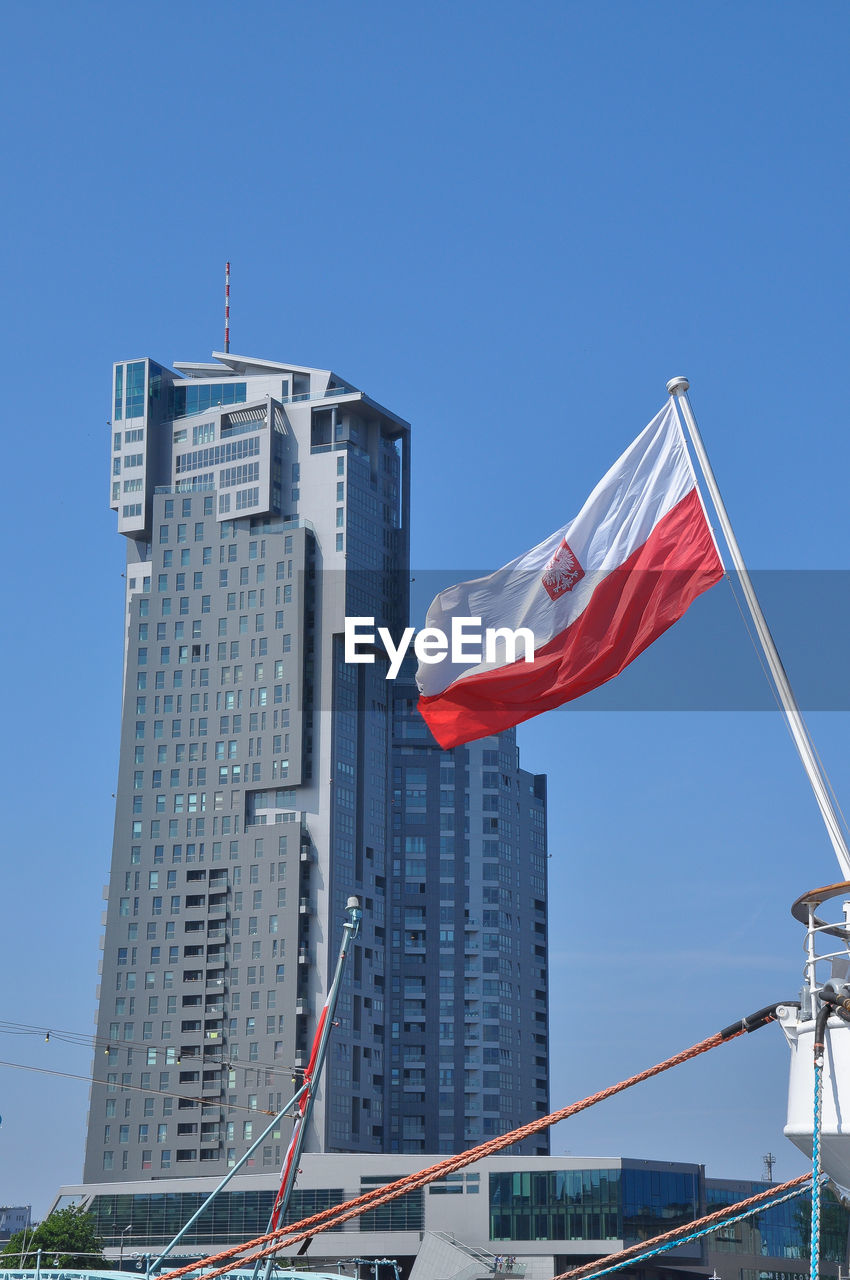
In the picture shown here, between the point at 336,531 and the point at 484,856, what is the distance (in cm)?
3319

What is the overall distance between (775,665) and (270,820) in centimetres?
10603

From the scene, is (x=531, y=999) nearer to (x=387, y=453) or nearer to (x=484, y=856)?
(x=484, y=856)

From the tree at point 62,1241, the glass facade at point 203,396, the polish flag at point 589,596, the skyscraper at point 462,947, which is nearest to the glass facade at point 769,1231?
the skyscraper at point 462,947

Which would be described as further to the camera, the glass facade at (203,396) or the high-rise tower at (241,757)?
the glass facade at (203,396)

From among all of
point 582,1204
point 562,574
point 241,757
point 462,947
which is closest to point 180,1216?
point 582,1204

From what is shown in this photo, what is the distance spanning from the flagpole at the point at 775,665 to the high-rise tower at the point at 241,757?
99.7 m

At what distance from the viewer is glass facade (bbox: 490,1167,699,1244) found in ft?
318

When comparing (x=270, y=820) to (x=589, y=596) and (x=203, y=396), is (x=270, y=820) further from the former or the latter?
(x=589, y=596)

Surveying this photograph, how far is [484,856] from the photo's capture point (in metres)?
141

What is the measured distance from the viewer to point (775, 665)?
1583cm

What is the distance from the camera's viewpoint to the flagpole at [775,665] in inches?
595

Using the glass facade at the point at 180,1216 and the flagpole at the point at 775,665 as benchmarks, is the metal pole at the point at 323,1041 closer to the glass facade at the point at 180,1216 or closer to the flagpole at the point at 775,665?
the flagpole at the point at 775,665

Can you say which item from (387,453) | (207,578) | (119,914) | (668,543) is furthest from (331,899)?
(668,543)

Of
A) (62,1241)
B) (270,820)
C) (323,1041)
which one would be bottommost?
(62,1241)
